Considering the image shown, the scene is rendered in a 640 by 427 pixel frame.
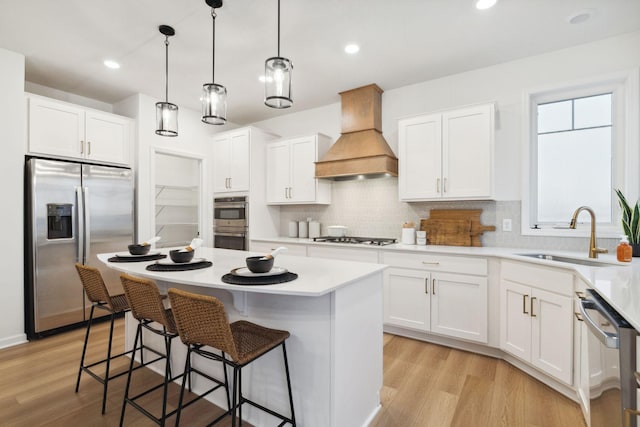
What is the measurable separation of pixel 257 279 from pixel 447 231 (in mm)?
2538

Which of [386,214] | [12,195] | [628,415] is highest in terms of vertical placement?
[12,195]

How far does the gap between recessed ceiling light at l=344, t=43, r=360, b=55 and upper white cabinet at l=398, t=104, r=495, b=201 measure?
92 cm

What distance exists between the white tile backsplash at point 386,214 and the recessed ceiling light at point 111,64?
2705 millimetres

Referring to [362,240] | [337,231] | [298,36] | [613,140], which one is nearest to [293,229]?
[337,231]

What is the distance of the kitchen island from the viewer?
1.55 metres

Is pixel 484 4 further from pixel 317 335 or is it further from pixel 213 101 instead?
pixel 317 335

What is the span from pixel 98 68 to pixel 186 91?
92 centimetres

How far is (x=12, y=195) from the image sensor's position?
3.05 metres

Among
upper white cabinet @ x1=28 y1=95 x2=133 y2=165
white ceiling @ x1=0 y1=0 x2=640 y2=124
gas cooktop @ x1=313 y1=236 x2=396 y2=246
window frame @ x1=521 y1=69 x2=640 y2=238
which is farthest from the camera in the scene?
gas cooktop @ x1=313 y1=236 x2=396 y2=246

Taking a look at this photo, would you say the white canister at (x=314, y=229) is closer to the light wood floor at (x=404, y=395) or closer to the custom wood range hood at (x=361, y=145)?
the custom wood range hood at (x=361, y=145)

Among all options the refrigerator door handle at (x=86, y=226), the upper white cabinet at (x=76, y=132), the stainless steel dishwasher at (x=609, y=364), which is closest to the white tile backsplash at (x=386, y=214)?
the stainless steel dishwasher at (x=609, y=364)

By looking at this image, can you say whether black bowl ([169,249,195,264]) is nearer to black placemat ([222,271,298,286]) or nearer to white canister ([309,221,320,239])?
black placemat ([222,271,298,286])

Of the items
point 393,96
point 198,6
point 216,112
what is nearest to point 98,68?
point 198,6

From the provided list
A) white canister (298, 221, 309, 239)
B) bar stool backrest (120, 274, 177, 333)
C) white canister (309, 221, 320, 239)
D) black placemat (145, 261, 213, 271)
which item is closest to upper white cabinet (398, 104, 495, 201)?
white canister (309, 221, 320, 239)
